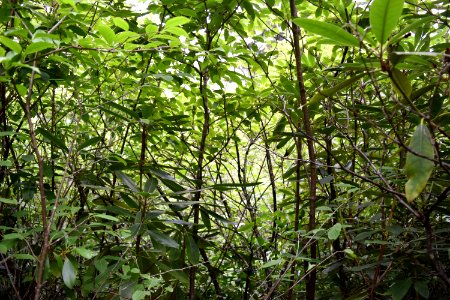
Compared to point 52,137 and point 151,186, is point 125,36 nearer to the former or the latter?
point 52,137

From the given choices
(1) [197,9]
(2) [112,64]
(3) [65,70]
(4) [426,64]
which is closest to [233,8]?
(1) [197,9]

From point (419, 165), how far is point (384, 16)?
0.29 m

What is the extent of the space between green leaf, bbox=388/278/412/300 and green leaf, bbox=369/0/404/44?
39.4 inches

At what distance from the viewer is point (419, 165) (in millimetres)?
780

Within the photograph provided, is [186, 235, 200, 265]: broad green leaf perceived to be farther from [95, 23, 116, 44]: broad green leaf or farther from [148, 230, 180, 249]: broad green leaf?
[95, 23, 116, 44]: broad green leaf

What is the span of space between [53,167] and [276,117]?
5.27ft

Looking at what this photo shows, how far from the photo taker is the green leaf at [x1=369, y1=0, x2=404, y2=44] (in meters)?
0.74

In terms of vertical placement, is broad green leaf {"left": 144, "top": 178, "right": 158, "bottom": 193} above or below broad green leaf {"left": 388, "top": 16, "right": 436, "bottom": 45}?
below

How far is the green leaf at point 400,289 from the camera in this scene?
1387 millimetres

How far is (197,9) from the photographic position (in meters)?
1.85

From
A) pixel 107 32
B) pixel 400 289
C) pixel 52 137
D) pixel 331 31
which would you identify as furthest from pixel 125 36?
pixel 400 289

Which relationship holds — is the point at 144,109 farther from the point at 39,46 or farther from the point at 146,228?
the point at 39,46

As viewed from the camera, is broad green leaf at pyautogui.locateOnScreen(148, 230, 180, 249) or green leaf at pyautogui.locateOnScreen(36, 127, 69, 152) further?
broad green leaf at pyautogui.locateOnScreen(148, 230, 180, 249)

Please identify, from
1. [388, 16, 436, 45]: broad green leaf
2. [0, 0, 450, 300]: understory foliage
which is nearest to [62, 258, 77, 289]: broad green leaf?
[0, 0, 450, 300]: understory foliage
